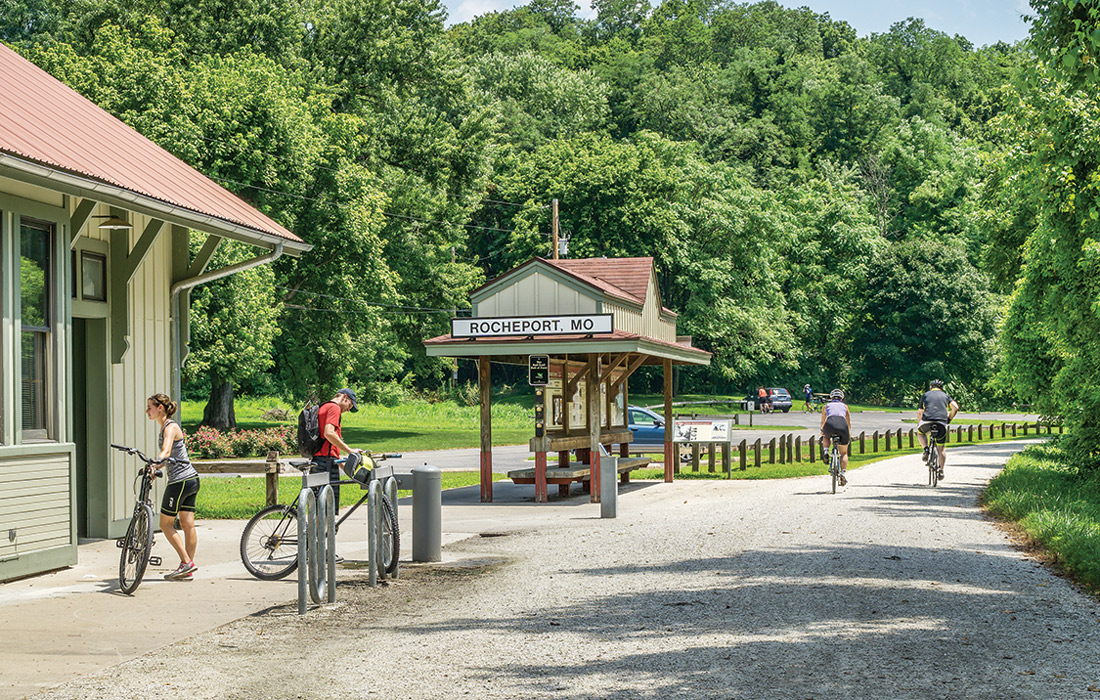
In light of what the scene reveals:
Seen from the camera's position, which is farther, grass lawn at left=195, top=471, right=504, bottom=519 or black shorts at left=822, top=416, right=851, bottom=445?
black shorts at left=822, top=416, right=851, bottom=445

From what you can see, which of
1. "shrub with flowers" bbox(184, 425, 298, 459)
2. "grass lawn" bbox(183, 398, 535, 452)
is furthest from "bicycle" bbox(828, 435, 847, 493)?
"grass lawn" bbox(183, 398, 535, 452)

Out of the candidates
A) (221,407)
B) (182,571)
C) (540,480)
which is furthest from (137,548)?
(221,407)

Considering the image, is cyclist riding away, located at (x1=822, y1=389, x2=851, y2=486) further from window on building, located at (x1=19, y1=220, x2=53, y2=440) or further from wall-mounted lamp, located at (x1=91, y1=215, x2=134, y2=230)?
window on building, located at (x1=19, y1=220, x2=53, y2=440)

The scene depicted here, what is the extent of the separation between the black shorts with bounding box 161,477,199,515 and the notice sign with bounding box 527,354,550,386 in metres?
10.5

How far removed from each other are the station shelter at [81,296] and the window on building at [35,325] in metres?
0.02

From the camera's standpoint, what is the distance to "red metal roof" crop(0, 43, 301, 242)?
1124 cm

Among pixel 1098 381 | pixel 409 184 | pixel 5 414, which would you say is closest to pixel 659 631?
pixel 5 414

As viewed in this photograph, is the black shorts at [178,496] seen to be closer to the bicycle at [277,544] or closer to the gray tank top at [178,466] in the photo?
the gray tank top at [178,466]

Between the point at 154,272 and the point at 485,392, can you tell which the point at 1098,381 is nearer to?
the point at 485,392

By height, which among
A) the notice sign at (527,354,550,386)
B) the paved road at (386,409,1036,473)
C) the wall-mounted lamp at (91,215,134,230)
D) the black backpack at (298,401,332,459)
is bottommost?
the paved road at (386,409,1036,473)

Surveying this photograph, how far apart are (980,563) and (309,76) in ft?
135

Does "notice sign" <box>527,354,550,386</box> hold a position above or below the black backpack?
above

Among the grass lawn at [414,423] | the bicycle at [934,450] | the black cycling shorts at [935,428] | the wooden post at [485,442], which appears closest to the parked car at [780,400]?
the grass lawn at [414,423]

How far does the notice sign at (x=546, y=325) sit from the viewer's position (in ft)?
68.5
